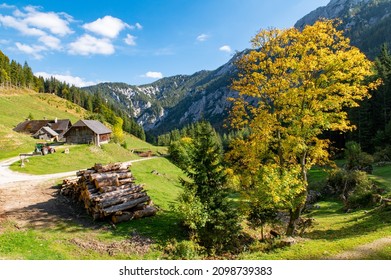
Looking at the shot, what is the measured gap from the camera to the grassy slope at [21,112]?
54.9 metres

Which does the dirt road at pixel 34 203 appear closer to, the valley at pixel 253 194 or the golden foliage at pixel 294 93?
the valley at pixel 253 194

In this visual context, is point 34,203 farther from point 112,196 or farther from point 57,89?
point 57,89

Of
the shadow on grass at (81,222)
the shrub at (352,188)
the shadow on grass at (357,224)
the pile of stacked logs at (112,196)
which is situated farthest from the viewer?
the shrub at (352,188)

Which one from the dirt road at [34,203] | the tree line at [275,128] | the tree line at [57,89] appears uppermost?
the tree line at [57,89]

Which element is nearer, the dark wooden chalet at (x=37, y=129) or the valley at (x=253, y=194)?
the valley at (x=253, y=194)

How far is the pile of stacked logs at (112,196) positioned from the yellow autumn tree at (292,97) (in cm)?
833

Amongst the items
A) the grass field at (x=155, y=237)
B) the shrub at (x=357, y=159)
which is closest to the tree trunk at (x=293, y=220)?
the grass field at (x=155, y=237)

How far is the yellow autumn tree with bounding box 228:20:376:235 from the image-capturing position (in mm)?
17859

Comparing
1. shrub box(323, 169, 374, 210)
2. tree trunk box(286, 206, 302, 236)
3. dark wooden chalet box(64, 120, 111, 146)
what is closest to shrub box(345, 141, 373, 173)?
shrub box(323, 169, 374, 210)

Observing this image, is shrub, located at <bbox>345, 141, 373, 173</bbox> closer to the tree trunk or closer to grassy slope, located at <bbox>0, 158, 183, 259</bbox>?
the tree trunk
